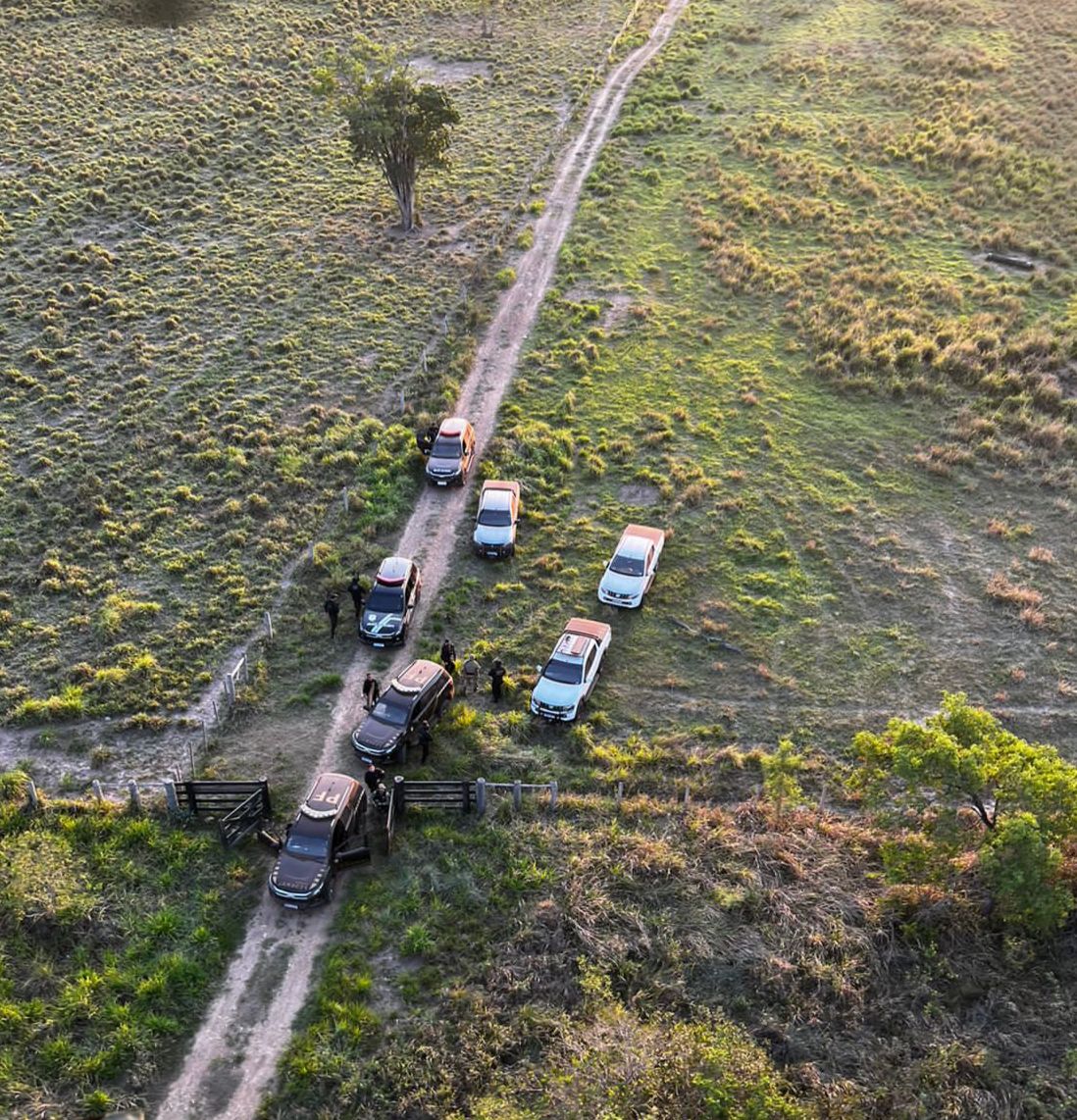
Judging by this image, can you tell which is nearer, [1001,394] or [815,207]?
[1001,394]

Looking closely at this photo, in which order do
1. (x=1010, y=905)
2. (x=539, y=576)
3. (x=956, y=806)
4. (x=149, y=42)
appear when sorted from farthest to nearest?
1. (x=149, y=42)
2. (x=539, y=576)
3. (x=956, y=806)
4. (x=1010, y=905)

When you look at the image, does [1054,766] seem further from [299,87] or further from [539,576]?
[299,87]

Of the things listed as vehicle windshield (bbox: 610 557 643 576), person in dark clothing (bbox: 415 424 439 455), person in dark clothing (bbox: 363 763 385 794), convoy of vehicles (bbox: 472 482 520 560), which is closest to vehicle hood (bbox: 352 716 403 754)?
person in dark clothing (bbox: 363 763 385 794)

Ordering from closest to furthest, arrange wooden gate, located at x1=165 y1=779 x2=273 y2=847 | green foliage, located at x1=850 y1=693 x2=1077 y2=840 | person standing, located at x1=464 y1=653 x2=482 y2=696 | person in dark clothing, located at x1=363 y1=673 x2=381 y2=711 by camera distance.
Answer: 1. green foliage, located at x1=850 y1=693 x2=1077 y2=840
2. wooden gate, located at x1=165 y1=779 x2=273 y2=847
3. person in dark clothing, located at x1=363 y1=673 x2=381 y2=711
4. person standing, located at x1=464 y1=653 x2=482 y2=696

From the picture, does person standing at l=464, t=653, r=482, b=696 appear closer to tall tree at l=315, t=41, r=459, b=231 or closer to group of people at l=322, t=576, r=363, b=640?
group of people at l=322, t=576, r=363, b=640

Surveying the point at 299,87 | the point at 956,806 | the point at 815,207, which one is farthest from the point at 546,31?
the point at 956,806

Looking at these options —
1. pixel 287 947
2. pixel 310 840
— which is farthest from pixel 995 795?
pixel 287 947

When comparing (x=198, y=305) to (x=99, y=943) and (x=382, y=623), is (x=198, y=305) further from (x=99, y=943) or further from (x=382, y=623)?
(x=99, y=943)
